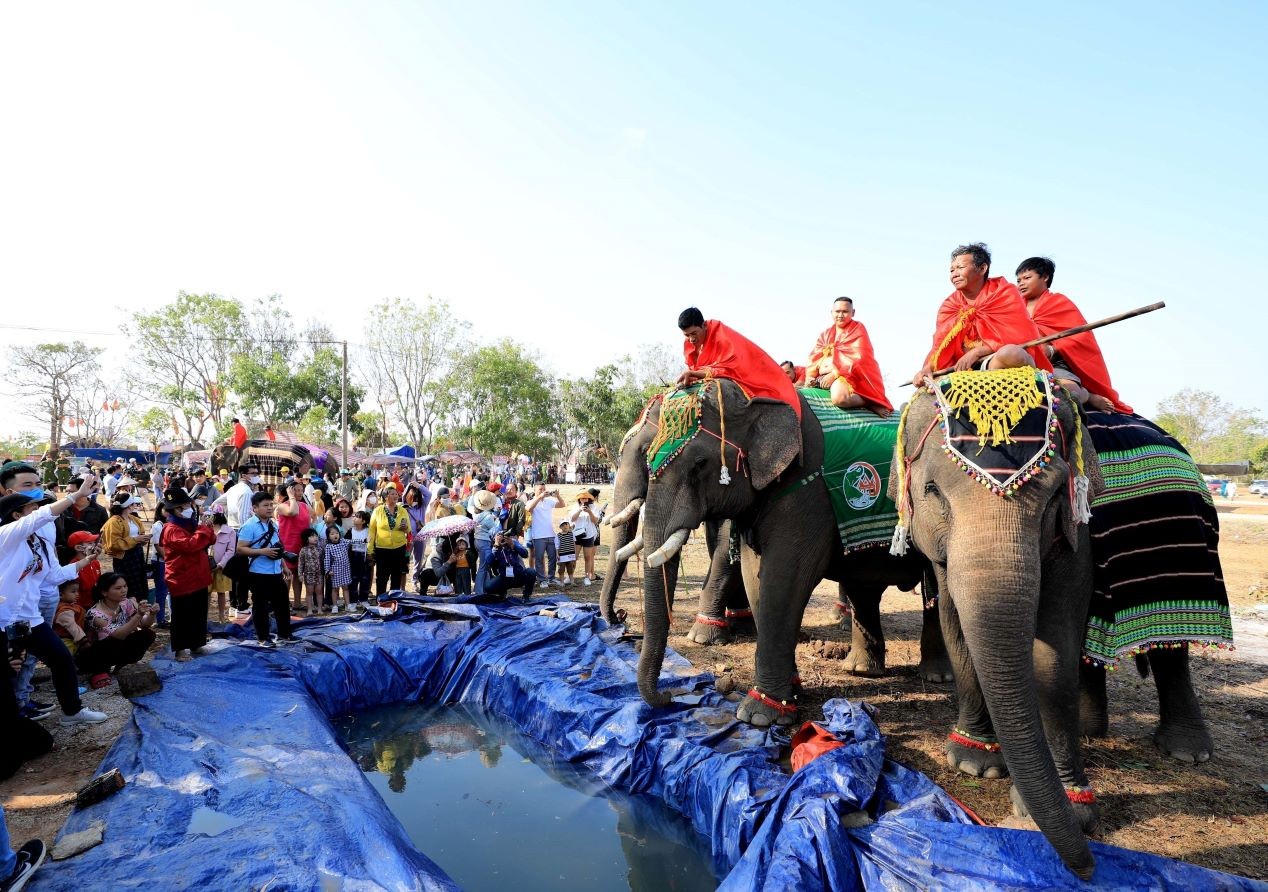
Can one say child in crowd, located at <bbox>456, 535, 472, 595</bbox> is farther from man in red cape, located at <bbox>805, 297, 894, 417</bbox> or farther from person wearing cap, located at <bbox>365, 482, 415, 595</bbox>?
man in red cape, located at <bbox>805, 297, 894, 417</bbox>

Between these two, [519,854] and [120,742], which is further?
[120,742]

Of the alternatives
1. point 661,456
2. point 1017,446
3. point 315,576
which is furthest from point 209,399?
point 1017,446

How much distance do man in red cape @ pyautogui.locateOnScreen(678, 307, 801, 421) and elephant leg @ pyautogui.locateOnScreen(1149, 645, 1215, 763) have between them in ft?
9.46

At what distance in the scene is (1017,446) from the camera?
3459mm

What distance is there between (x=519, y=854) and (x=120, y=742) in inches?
105

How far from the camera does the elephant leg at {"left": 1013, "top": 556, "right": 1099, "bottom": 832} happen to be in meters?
3.56

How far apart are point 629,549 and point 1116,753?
3480 millimetres

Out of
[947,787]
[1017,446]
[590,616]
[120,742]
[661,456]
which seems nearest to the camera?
[1017,446]

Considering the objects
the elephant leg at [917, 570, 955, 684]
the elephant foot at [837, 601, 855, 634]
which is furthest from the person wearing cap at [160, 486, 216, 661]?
the elephant foot at [837, 601, 855, 634]

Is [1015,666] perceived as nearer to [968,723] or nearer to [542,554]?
[968,723]

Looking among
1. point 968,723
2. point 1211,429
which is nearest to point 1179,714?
point 968,723

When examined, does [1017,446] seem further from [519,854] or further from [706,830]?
[519,854]

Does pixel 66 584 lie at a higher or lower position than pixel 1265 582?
higher

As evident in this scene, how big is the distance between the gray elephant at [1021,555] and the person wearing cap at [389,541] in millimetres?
7029
